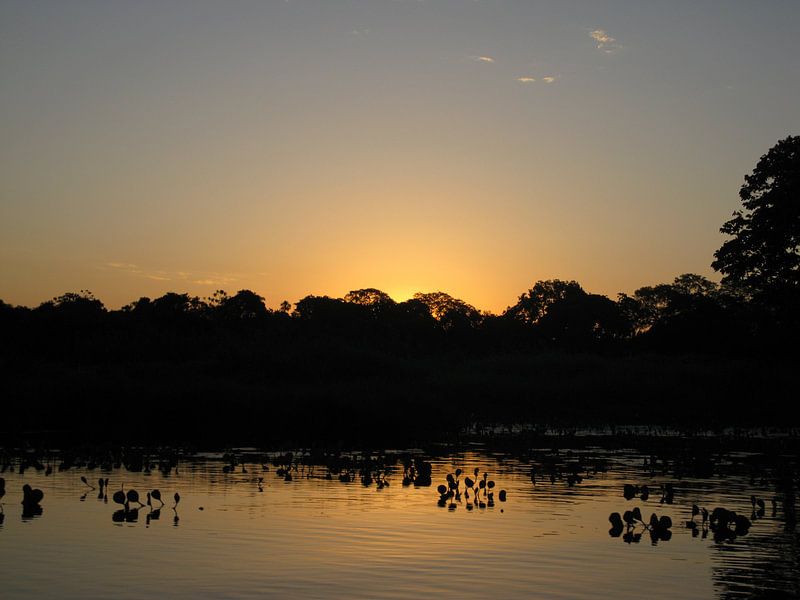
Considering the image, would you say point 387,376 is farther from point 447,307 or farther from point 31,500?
point 447,307

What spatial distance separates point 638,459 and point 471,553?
56.1ft

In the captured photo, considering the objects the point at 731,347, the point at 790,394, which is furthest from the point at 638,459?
the point at 731,347

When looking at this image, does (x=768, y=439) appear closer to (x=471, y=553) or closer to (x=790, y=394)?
(x=790, y=394)

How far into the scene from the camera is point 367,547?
1508cm

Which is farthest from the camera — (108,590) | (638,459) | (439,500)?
(638,459)

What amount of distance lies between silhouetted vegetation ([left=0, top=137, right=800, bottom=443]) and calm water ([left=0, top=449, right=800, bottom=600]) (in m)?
14.4

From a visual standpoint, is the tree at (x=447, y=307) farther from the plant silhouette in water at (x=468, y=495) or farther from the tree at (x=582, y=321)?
the plant silhouette in water at (x=468, y=495)

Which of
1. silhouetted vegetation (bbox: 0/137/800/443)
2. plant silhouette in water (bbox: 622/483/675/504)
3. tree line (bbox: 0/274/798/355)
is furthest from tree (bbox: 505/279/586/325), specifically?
plant silhouette in water (bbox: 622/483/675/504)

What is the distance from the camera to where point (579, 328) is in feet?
341

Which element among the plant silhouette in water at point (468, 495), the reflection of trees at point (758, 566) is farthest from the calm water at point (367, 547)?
the plant silhouette in water at point (468, 495)

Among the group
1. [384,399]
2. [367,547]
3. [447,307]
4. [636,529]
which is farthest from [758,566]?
[447,307]

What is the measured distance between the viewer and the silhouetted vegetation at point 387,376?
3706 centimetres

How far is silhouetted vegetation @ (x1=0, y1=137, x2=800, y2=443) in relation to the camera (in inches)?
1459

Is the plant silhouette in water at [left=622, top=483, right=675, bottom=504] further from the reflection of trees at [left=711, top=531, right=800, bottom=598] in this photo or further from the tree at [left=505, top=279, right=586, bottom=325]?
the tree at [left=505, top=279, right=586, bottom=325]
